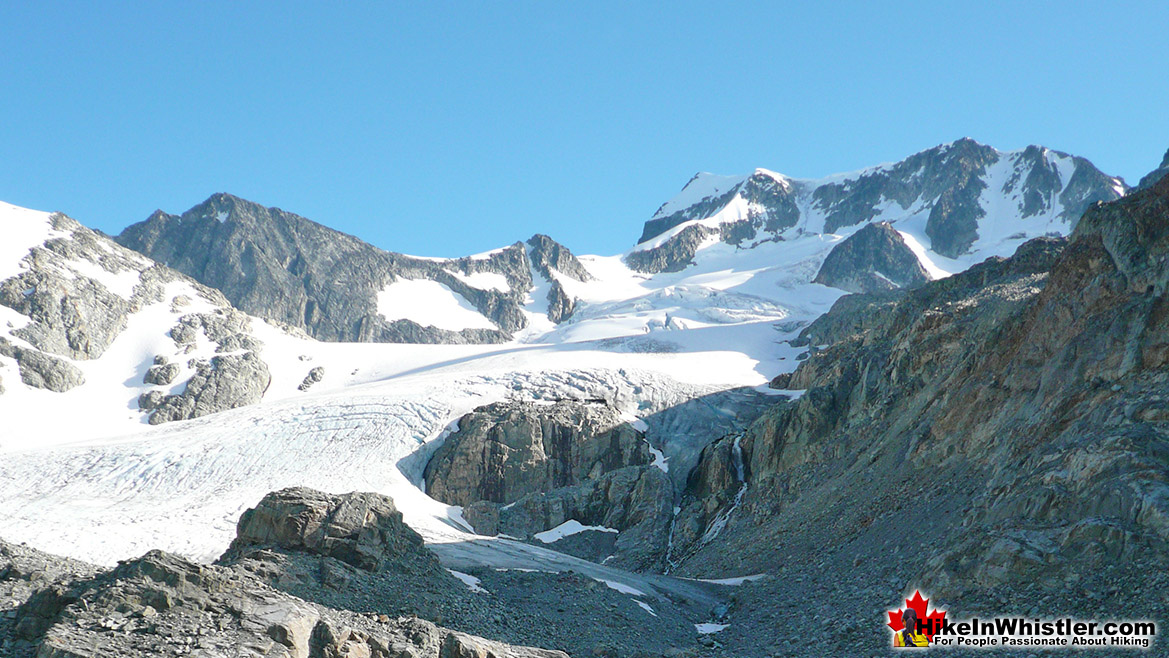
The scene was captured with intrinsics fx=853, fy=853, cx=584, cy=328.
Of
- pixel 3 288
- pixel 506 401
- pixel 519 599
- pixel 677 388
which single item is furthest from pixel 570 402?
pixel 3 288

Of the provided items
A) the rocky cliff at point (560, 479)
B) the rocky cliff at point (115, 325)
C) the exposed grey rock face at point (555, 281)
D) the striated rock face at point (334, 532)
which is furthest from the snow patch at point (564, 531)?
the exposed grey rock face at point (555, 281)

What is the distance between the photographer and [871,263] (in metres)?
167

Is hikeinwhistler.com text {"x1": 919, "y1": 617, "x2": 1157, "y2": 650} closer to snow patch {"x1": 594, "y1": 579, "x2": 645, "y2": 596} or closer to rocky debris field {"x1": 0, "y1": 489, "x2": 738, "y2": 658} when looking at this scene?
rocky debris field {"x1": 0, "y1": 489, "x2": 738, "y2": 658}

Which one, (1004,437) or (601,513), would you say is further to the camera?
(601,513)

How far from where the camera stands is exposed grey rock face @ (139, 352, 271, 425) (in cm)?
8544

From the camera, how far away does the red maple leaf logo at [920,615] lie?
2098 cm

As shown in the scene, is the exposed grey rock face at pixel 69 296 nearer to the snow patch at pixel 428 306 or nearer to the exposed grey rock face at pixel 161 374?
the exposed grey rock face at pixel 161 374

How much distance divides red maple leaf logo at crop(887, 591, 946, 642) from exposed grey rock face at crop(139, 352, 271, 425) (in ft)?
255

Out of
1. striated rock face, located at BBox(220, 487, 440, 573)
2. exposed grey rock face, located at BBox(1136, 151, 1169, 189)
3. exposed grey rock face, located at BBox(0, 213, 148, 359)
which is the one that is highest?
exposed grey rock face, located at BBox(1136, 151, 1169, 189)

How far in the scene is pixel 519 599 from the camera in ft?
88.1

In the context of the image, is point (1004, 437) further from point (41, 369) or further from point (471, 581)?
point (41, 369)

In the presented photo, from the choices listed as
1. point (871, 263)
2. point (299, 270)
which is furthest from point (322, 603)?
point (871, 263)

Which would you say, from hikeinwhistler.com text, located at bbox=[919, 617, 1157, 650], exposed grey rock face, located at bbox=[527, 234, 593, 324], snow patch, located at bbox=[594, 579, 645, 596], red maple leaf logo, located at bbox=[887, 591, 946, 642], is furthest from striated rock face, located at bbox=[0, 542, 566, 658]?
exposed grey rock face, located at bbox=[527, 234, 593, 324]

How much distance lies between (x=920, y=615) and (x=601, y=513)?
3145 centimetres
